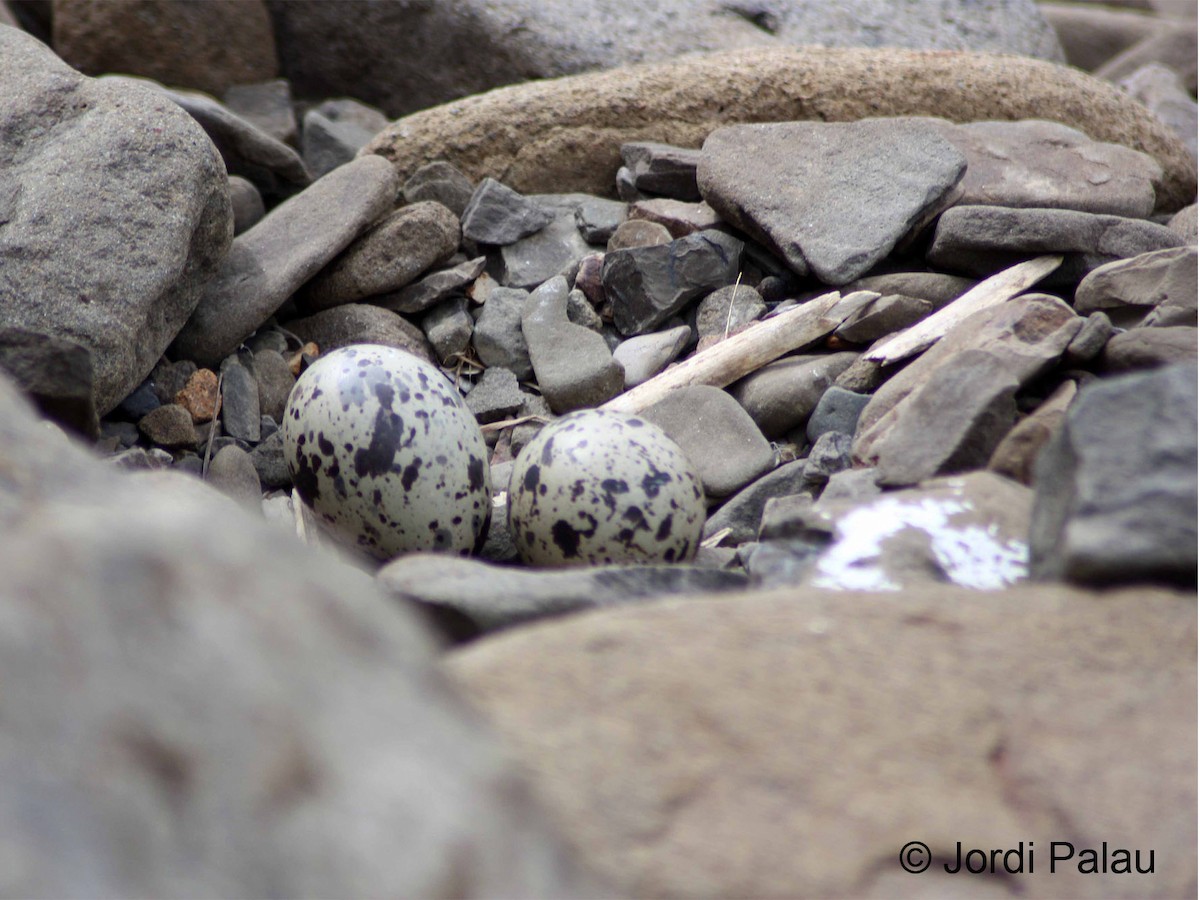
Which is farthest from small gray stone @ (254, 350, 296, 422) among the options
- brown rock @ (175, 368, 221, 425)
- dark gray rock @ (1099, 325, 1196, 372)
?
dark gray rock @ (1099, 325, 1196, 372)

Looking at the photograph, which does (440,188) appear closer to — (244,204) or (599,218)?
(599,218)

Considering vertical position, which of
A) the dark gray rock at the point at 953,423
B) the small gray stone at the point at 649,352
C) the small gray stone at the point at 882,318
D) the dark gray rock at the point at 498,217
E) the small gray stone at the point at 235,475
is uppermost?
the dark gray rock at the point at 953,423

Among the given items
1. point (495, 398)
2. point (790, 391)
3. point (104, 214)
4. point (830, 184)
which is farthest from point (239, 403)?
point (830, 184)

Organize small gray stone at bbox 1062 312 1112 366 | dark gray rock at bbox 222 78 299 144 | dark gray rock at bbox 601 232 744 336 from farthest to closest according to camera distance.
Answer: dark gray rock at bbox 222 78 299 144 < dark gray rock at bbox 601 232 744 336 < small gray stone at bbox 1062 312 1112 366

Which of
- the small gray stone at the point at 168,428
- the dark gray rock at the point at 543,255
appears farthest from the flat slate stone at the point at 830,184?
the small gray stone at the point at 168,428

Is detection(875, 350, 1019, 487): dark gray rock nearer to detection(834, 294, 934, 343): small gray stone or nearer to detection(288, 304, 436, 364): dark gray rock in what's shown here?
detection(834, 294, 934, 343): small gray stone

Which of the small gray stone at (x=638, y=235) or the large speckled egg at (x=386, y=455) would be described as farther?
the small gray stone at (x=638, y=235)

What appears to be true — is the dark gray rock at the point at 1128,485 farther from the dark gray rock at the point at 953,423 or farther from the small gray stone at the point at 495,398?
the small gray stone at the point at 495,398
